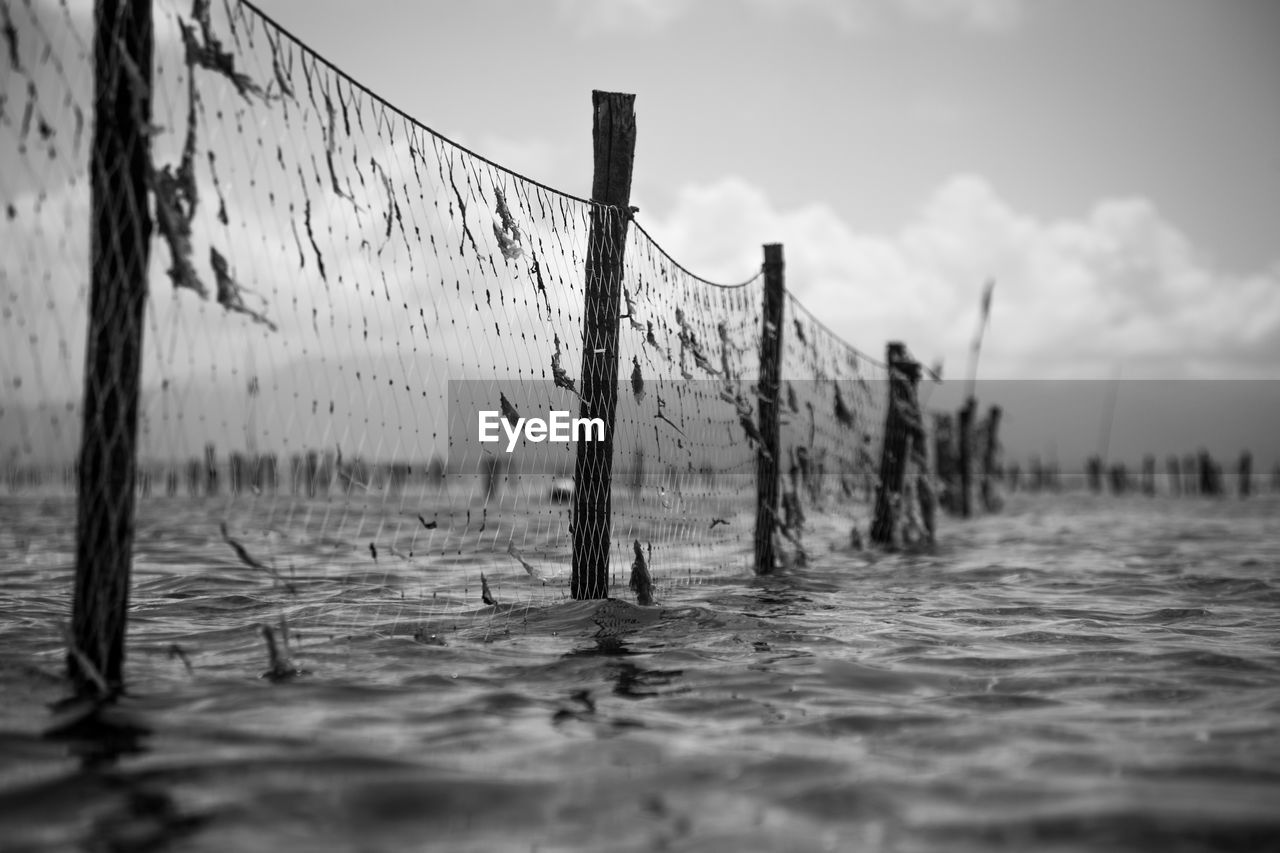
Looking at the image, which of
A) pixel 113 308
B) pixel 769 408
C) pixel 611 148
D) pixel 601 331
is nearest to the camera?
pixel 113 308

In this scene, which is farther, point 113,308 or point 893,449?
point 893,449

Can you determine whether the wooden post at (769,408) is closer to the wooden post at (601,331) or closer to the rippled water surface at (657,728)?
the rippled water surface at (657,728)

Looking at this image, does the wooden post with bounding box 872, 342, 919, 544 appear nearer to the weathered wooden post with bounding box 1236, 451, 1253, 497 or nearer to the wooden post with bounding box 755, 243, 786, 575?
the wooden post with bounding box 755, 243, 786, 575

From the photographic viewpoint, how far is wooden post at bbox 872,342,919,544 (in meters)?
13.7

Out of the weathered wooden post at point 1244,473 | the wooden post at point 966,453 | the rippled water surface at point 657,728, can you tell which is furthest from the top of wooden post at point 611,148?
the weathered wooden post at point 1244,473

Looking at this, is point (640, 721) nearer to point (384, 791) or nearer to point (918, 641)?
point (384, 791)

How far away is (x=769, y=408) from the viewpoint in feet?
33.0

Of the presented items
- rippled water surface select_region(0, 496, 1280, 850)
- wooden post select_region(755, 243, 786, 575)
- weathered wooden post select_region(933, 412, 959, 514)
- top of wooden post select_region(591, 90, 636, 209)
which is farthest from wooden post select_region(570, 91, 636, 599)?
weathered wooden post select_region(933, 412, 959, 514)

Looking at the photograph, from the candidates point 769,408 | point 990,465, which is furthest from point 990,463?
point 769,408

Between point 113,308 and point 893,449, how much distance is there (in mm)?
11403

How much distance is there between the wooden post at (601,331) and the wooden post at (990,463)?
77.4 ft

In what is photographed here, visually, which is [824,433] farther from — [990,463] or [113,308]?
[990,463]

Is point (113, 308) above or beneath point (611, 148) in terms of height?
beneath

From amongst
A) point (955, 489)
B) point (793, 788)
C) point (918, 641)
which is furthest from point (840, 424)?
point (955, 489)
